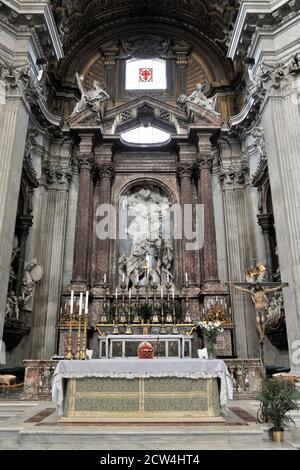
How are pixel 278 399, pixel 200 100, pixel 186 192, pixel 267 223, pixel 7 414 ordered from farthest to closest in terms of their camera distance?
1. pixel 200 100
2. pixel 186 192
3. pixel 267 223
4. pixel 7 414
5. pixel 278 399

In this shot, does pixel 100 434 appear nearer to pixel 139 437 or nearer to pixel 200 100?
pixel 139 437

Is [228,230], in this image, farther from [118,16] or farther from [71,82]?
[118,16]

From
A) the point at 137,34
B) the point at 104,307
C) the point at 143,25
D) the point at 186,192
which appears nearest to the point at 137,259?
the point at 104,307

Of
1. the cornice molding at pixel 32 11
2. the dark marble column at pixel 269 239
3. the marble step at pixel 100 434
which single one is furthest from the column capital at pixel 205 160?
the marble step at pixel 100 434

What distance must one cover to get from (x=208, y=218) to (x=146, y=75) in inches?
284

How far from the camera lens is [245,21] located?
33.4 ft

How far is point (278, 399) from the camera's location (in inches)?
189

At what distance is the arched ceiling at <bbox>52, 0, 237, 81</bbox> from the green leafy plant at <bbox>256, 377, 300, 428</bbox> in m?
13.4

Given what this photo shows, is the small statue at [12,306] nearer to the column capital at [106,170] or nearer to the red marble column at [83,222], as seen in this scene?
the red marble column at [83,222]

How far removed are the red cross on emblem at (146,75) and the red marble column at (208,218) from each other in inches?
191

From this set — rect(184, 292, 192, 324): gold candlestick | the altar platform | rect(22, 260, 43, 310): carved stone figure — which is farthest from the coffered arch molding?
the altar platform

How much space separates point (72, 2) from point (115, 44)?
257cm
